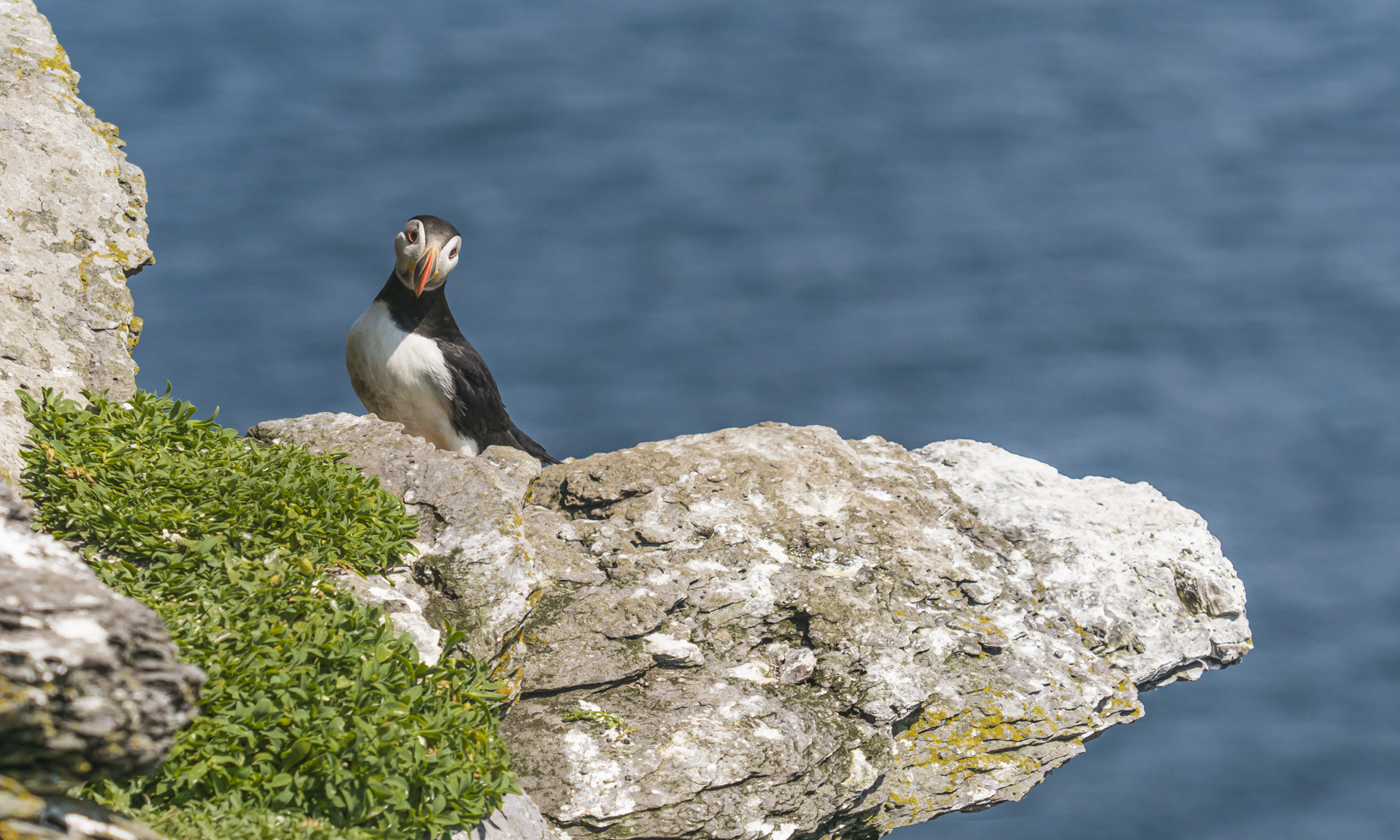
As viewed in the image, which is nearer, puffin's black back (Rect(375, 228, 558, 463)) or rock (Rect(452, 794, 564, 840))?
rock (Rect(452, 794, 564, 840))

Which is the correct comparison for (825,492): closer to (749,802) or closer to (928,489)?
(928,489)

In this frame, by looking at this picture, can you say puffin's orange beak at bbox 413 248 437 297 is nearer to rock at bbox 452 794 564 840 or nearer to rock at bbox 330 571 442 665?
rock at bbox 330 571 442 665

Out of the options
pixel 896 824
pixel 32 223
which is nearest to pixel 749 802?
pixel 896 824

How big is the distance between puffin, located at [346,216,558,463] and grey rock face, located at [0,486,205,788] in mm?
3895

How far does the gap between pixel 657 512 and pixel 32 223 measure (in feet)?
9.72

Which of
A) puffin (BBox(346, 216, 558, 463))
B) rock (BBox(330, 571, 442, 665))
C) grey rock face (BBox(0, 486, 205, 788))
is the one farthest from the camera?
puffin (BBox(346, 216, 558, 463))

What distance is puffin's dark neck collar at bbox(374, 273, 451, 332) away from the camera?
6.77m

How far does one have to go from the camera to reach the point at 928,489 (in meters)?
A: 5.76

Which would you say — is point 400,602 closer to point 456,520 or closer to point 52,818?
point 456,520

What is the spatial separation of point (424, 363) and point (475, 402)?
0.36 meters

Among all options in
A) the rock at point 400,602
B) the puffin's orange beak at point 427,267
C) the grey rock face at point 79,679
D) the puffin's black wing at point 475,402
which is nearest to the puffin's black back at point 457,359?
the puffin's black wing at point 475,402

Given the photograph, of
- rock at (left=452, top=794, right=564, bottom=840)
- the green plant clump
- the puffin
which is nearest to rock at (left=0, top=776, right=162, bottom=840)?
the green plant clump

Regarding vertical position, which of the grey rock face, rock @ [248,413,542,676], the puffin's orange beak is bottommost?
the grey rock face

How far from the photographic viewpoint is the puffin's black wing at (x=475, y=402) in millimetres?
6809
